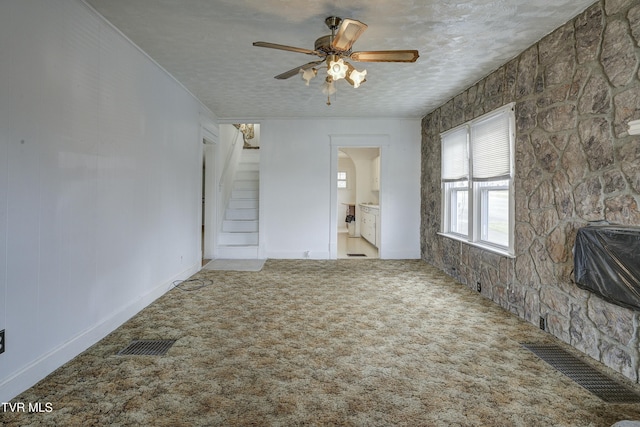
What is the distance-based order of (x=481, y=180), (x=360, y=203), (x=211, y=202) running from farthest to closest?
1. (x=360, y=203)
2. (x=211, y=202)
3. (x=481, y=180)

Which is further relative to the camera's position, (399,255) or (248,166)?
(248,166)

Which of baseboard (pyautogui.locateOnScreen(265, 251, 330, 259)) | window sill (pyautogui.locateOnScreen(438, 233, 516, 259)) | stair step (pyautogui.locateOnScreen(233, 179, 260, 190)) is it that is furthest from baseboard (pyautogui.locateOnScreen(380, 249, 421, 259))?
stair step (pyautogui.locateOnScreen(233, 179, 260, 190))

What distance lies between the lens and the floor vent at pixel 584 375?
1.98 meters

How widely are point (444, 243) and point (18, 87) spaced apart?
16.6 feet

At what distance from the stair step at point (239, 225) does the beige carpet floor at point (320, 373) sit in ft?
9.14

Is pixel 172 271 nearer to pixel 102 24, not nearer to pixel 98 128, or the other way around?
pixel 98 128

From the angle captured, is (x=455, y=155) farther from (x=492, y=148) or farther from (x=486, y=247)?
(x=486, y=247)

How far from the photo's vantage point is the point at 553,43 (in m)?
2.85

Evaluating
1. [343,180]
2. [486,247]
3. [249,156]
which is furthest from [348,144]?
[343,180]

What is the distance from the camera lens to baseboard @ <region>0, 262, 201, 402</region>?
191 centimetres

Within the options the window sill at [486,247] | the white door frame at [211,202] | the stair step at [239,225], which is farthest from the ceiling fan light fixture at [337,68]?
the stair step at [239,225]

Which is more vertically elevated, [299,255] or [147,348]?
[299,255]

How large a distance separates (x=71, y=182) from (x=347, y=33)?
7.35ft

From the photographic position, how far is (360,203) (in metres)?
9.63
